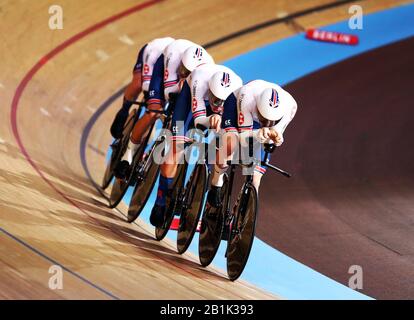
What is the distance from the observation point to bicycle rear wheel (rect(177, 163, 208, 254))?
5.86 m

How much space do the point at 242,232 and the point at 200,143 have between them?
76cm

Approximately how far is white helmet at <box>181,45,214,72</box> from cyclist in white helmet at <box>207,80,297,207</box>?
67 cm

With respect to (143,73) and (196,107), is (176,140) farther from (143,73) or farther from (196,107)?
(143,73)

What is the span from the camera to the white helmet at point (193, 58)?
618 centimetres

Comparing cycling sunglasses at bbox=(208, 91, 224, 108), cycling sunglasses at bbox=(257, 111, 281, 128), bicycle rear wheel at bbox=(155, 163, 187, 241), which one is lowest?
bicycle rear wheel at bbox=(155, 163, 187, 241)

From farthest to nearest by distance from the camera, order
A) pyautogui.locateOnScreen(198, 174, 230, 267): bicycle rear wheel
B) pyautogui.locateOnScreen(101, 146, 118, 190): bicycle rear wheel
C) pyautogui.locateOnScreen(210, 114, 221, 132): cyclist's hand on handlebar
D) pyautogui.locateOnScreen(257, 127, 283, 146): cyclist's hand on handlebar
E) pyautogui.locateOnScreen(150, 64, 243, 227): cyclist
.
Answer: pyautogui.locateOnScreen(101, 146, 118, 190): bicycle rear wheel, pyautogui.locateOnScreen(198, 174, 230, 267): bicycle rear wheel, pyautogui.locateOnScreen(150, 64, 243, 227): cyclist, pyautogui.locateOnScreen(210, 114, 221, 132): cyclist's hand on handlebar, pyautogui.locateOnScreen(257, 127, 283, 146): cyclist's hand on handlebar

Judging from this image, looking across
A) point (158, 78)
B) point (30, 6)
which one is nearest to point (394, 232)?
point (158, 78)

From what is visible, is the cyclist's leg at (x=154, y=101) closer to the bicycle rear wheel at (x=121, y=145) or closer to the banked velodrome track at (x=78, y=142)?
the bicycle rear wheel at (x=121, y=145)

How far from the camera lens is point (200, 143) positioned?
6004mm

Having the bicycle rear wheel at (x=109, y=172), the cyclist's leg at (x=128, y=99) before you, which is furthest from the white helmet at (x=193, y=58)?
the bicycle rear wheel at (x=109, y=172)

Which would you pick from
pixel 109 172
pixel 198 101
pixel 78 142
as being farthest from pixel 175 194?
pixel 78 142

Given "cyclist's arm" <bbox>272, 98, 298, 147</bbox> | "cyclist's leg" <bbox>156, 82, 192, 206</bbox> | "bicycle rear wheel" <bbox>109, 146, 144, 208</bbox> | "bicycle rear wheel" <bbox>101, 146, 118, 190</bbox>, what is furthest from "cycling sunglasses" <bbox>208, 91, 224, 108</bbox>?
"bicycle rear wheel" <bbox>101, 146, 118, 190</bbox>

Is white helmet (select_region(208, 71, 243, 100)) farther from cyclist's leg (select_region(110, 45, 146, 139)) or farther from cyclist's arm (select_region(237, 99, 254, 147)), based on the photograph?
cyclist's leg (select_region(110, 45, 146, 139))

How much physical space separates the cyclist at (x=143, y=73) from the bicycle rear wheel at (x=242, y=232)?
5.48 feet
